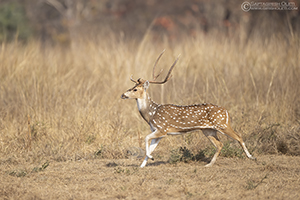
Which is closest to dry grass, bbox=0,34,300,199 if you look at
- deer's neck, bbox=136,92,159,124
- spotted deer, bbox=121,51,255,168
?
spotted deer, bbox=121,51,255,168

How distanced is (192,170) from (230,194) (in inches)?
40.4

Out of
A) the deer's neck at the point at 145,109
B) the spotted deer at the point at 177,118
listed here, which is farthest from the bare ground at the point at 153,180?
the deer's neck at the point at 145,109

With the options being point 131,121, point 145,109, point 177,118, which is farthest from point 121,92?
point 177,118

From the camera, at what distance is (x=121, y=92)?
8625 millimetres

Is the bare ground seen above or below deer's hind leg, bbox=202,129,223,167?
below

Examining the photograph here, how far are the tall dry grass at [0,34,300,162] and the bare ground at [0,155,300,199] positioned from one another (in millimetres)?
544

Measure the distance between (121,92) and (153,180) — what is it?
3.74 metres

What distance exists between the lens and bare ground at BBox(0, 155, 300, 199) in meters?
4.61

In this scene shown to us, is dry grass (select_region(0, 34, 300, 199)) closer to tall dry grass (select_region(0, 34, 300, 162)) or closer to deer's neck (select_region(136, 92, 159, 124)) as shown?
tall dry grass (select_region(0, 34, 300, 162))

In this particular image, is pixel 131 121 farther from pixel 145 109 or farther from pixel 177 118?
pixel 177 118

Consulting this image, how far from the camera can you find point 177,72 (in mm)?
9312

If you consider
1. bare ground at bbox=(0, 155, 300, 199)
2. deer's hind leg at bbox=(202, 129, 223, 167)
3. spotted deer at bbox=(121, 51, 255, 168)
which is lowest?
bare ground at bbox=(0, 155, 300, 199)

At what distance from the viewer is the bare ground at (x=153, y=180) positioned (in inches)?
181

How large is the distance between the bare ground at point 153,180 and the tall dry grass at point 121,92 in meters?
0.54
